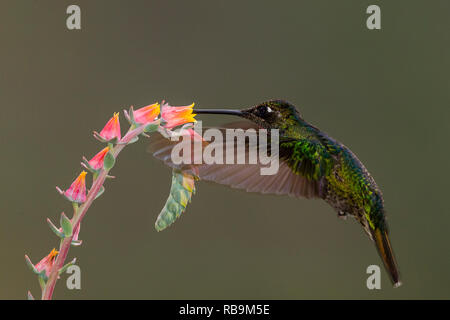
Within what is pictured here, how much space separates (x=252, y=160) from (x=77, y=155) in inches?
80.7

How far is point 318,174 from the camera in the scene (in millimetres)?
1272

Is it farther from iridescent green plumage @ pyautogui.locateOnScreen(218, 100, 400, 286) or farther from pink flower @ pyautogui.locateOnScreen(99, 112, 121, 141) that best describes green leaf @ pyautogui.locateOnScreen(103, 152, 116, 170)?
iridescent green plumage @ pyautogui.locateOnScreen(218, 100, 400, 286)

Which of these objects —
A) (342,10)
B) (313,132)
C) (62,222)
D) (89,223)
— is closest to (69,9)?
(89,223)

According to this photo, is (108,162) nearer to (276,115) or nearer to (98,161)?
(98,161)

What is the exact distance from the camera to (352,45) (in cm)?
345

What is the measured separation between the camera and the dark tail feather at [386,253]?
1259mm

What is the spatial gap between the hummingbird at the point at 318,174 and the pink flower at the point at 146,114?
23cm

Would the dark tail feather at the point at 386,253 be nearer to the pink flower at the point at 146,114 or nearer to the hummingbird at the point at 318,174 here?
the hummingbird at the point at 318,174

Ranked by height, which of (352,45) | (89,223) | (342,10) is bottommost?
(89,223)

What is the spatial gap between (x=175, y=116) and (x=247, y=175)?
0.24 metres

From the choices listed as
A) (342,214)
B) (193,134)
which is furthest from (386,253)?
(193,134)

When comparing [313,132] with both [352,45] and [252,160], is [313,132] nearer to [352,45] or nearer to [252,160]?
[252,160]

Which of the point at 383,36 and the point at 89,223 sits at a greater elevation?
the point at 383,36

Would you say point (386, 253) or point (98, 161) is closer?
point (98, 161)
